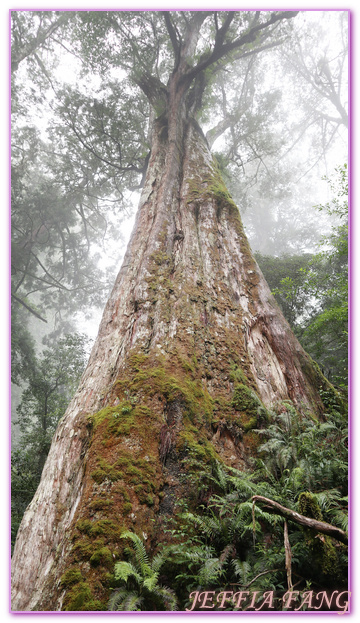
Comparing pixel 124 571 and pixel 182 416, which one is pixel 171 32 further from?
pixel 124 571

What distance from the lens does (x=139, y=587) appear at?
2.06m

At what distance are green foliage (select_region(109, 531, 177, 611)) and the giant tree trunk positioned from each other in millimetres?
117

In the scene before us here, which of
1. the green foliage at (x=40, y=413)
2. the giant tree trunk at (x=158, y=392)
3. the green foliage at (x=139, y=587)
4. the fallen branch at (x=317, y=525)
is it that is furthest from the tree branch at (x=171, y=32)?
the green foliage at (x=139, y=587)

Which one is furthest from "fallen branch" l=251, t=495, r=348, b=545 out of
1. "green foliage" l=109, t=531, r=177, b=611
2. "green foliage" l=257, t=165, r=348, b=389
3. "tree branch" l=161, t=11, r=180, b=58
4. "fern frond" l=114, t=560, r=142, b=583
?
"tree branch" l=161, t=11, r=180, b=58

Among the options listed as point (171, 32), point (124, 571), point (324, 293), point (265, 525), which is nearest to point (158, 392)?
point (265, 525)

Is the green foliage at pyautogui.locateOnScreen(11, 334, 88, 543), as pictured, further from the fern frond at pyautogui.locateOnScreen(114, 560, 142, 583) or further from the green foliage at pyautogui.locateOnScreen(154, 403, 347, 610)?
the fern frond at pyautogui.locateOnScreen(114, 560, 142, 583)

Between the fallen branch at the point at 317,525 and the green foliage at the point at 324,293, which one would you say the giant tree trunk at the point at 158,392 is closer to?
the fallen branch at the point at 317,525

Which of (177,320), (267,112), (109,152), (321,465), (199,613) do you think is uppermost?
(267,112)

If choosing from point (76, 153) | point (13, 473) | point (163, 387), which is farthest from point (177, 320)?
point (76, 153)

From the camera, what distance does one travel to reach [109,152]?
12.1m

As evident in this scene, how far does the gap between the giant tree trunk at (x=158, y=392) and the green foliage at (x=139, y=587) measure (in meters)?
0.12

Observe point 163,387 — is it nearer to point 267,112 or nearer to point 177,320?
point 177,320

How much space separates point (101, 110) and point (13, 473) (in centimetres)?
1169

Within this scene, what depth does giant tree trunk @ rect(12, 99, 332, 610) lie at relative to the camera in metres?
2.46
